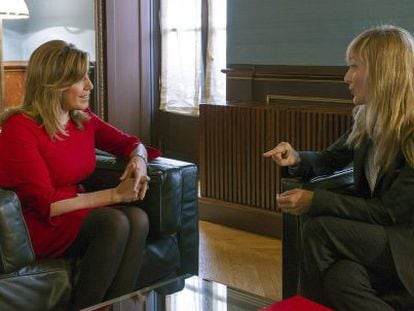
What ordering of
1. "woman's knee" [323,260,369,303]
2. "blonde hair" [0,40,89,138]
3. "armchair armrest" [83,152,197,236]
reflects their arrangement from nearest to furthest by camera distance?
"woman's knee" [323,260,369,303] → "blonde hair" [0,40,89,138] → "armchair armrest" [83,152,197,236]

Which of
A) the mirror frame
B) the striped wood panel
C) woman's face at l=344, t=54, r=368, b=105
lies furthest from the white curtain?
woman's face at l=344, t=54, r=368, b=105

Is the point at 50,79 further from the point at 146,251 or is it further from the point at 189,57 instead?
the point at 189,57

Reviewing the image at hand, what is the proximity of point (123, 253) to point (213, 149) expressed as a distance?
147 centimetres

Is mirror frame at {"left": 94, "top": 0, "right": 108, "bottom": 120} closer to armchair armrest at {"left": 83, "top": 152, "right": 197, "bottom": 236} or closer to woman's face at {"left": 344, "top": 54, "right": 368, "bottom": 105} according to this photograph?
armchair armrest at {"left": 83, "top": 152, "right": 197, "bottom": 236}

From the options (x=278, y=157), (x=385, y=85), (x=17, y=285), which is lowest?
(x=17, y=285)

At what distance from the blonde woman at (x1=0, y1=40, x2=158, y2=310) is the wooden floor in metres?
0.68

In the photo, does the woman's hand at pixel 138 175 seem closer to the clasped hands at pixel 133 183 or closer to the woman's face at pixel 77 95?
the clasped hands at pixel 133 183

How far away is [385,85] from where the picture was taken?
5.28 feet

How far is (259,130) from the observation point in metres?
2.99

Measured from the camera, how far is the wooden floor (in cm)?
241

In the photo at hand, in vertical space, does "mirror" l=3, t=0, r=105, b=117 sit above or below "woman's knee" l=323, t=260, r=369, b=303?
above

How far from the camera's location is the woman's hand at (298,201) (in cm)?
164

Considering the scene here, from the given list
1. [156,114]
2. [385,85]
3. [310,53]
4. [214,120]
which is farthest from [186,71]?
[385,85]

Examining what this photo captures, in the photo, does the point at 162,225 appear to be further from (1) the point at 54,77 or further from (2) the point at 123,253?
(1) the point at 54,77
